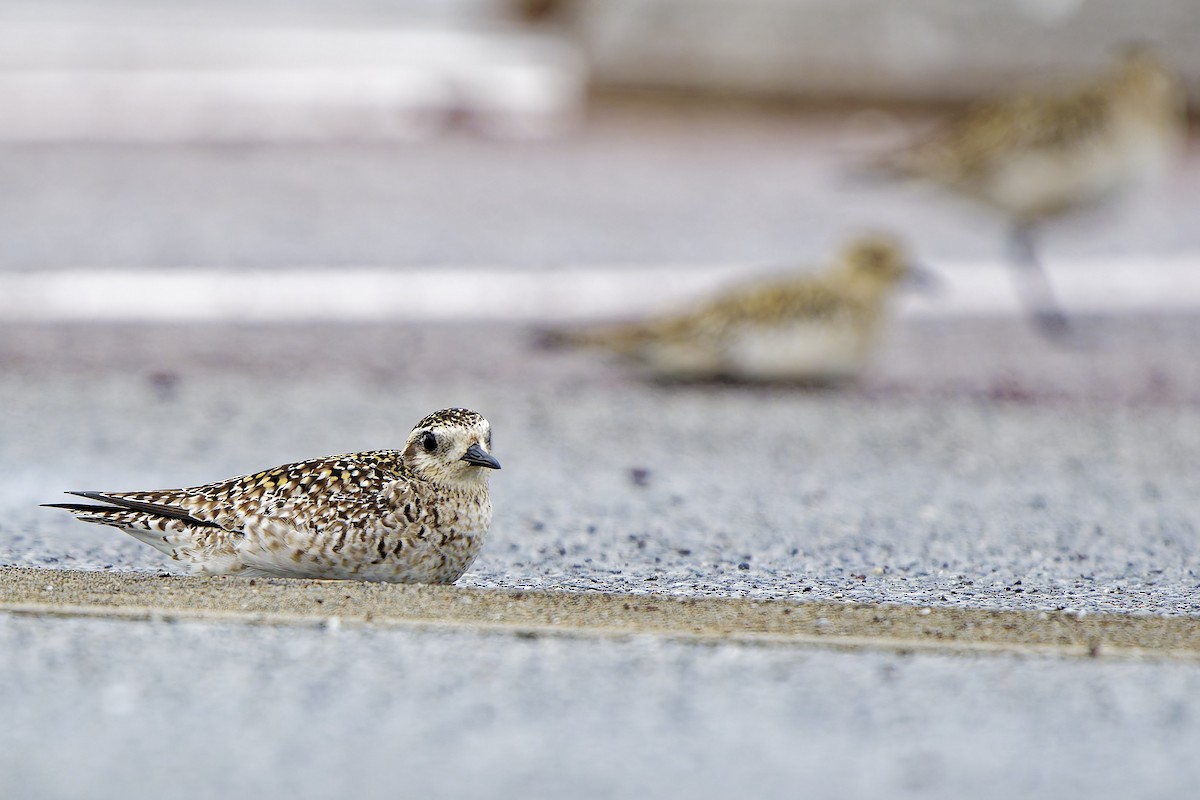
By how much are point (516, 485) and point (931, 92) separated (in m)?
8.98

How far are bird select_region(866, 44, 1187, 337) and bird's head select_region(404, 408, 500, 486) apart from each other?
495cm

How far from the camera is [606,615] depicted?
4.14 metres

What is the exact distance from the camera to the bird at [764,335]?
7660 millimetres

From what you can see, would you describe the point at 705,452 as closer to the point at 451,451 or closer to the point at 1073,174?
the point at 451,451

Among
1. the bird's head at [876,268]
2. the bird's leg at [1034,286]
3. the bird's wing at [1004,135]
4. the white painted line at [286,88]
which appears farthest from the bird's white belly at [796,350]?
the white painted line at [286,88]

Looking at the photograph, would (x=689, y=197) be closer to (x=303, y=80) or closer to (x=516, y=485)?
(x=303, y=80)

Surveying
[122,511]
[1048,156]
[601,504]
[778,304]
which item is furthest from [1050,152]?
[122,511]

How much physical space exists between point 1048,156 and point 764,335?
2.42 m

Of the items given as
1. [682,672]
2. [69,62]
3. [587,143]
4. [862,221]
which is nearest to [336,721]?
[682,672]

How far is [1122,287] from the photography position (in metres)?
10.1

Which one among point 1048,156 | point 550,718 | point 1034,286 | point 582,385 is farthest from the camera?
point 1034,286

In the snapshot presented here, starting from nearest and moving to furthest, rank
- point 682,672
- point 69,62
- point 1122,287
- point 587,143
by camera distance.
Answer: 1. point 682,672
2. point 1122,287
3. point 587,143
4. point 69,62

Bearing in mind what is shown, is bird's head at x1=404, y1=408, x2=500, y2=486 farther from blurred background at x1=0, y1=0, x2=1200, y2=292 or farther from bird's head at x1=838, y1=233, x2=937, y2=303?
blurred background at x1=0, y1=0, x2=1200, y2=292

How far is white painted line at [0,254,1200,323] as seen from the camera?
29.3ft
